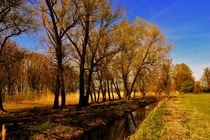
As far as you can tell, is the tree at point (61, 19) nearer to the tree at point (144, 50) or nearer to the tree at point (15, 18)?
the tree at point (15, 18)

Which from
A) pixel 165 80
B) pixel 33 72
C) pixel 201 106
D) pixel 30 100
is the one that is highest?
pixel 33 72

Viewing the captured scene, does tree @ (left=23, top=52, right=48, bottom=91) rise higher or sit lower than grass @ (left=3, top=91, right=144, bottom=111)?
higher

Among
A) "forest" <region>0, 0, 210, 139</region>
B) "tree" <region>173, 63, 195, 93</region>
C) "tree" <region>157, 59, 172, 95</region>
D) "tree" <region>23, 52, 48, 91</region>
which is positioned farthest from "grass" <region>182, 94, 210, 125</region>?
"tree" <region>173, 63, 195, 93</region>

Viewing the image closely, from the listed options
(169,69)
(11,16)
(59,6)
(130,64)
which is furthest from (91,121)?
(169,69)

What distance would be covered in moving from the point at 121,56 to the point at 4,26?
2412 centimetres

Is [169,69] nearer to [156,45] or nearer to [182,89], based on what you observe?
[182,89]

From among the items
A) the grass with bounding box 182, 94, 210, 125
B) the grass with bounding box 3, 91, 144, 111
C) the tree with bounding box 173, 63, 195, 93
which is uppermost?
the tree with bounding box 173, 63, 195, 93

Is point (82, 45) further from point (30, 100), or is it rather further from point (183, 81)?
point (183, 81)

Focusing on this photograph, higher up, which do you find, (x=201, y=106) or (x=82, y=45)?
(x=82, y=45)

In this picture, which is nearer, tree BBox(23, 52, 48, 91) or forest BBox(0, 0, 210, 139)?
forest BBox(0, 0, 210, 139)

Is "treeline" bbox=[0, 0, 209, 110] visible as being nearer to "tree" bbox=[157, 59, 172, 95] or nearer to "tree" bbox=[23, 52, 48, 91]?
"tree" bbox=[23, 52, 48, 91]

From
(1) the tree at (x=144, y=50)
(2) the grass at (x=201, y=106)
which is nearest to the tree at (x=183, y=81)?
(1) the tree at (x=144, y=50)

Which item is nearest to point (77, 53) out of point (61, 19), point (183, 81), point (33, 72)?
point (61, 19)

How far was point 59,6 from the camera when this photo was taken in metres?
31.9
